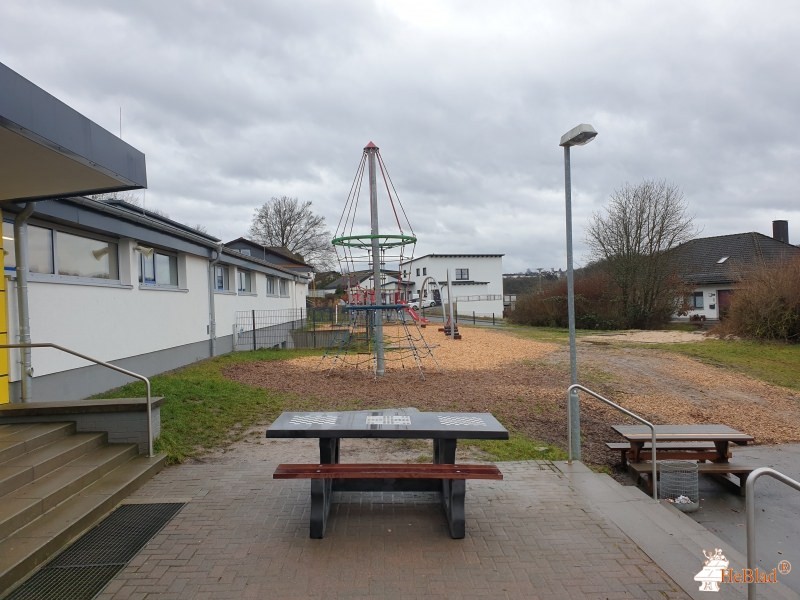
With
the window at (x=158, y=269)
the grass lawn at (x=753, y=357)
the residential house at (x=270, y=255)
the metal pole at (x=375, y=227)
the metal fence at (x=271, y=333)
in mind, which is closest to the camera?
the window at (x=158, y=269)

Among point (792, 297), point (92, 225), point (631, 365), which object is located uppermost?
point (92, 225)

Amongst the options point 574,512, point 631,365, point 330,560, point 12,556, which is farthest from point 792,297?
point 12,556

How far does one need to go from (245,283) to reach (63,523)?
1780 cm

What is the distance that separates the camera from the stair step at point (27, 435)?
471 centimetres

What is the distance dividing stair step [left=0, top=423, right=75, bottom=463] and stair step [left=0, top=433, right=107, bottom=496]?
0.04 meters

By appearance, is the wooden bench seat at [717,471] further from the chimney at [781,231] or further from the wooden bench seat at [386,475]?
the chimney at [781,231]

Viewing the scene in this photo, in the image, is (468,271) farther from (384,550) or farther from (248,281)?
(384,550)

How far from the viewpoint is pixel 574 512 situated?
4.59 m

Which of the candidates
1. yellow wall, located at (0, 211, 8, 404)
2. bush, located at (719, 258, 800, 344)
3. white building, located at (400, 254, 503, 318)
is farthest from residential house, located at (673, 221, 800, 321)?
yellow wall, located at (0, 211, 8, 404)

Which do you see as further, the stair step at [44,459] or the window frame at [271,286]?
the window frame at [271,286]

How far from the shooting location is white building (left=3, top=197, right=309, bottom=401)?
7691mm

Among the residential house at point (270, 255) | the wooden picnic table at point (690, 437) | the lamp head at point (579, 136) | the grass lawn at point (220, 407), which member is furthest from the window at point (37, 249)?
the residential house at point (270, 255)

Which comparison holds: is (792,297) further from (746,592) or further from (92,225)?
(92,225)

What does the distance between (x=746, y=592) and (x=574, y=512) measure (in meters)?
1.41
